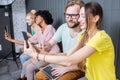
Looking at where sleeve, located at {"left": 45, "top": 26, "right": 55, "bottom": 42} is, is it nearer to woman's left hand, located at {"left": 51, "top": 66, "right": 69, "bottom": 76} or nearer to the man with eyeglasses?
the man with eyeglasses

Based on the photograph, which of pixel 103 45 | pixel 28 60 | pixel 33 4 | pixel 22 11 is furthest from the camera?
pixel 22 11

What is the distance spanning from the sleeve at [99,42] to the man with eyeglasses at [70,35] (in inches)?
15.4

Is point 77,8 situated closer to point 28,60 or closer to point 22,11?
point 28,60

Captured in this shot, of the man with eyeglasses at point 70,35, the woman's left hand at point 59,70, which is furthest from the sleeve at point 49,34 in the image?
the woman's left hand at point 59,70

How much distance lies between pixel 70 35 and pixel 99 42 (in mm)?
687

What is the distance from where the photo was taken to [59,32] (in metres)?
1.81

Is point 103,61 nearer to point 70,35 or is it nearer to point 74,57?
point 74,57

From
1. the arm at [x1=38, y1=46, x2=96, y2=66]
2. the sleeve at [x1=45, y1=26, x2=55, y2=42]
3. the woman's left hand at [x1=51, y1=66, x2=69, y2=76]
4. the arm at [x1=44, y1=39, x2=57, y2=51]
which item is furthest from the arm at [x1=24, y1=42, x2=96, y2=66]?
the sleeve at [x1=45, y1=26, x2=55, y2=42]

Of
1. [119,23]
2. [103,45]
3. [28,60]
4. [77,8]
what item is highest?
[77,8]

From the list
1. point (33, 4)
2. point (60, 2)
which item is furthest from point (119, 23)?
point (33, 4)

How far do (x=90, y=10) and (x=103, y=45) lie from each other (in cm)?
23

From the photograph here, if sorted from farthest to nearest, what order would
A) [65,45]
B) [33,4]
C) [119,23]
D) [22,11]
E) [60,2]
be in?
[22,11] < [33,4] < [60,2] < [65,45] < [119,23]

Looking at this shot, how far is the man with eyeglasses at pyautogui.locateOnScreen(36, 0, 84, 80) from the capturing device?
53.1 inches

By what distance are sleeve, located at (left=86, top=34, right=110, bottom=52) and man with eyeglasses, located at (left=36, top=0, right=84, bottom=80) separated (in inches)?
15.4
